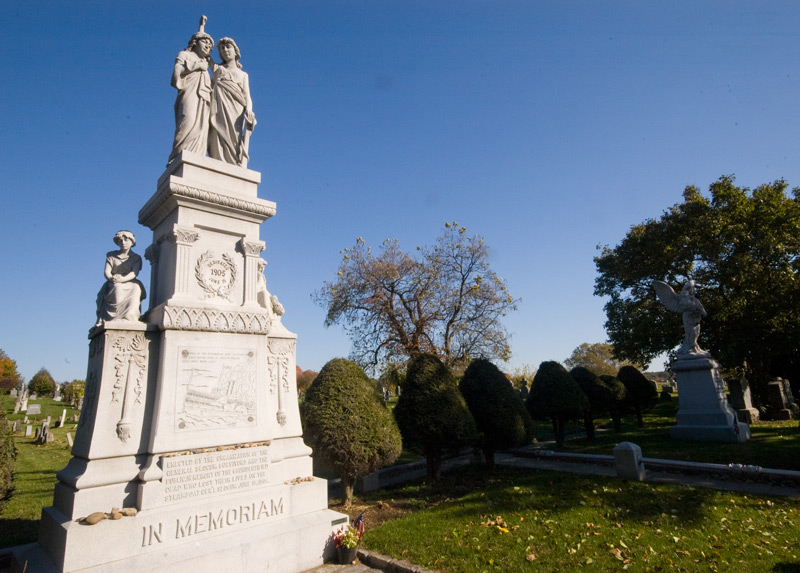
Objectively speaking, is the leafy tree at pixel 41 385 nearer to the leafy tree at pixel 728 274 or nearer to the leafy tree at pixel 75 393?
the leafy tree at pixel 75 393

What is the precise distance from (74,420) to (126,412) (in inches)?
1103

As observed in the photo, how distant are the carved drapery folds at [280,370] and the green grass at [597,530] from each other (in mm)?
2317

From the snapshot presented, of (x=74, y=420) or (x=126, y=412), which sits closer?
(x=126, y=412)

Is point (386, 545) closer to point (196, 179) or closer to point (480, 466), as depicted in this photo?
point (196, 179)

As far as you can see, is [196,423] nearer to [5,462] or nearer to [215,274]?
[215,274]

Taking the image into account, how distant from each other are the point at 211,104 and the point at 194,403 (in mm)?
4516

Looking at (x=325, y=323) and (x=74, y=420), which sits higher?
(x=325, y=323)

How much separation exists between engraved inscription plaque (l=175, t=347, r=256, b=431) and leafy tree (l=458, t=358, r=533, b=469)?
23.2 ft

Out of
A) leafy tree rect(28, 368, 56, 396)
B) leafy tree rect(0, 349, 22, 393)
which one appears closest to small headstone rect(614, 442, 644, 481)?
leafy tree rect(28, 368, 56, 396)

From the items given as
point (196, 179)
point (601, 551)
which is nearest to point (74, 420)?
point (196, 179)

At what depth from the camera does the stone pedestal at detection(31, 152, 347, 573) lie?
460cm

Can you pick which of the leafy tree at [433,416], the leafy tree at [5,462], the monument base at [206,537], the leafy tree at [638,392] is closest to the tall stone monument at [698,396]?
the leafy tree at [638,392]

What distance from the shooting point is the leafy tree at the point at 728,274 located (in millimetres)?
17438

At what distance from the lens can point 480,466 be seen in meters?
12.0
